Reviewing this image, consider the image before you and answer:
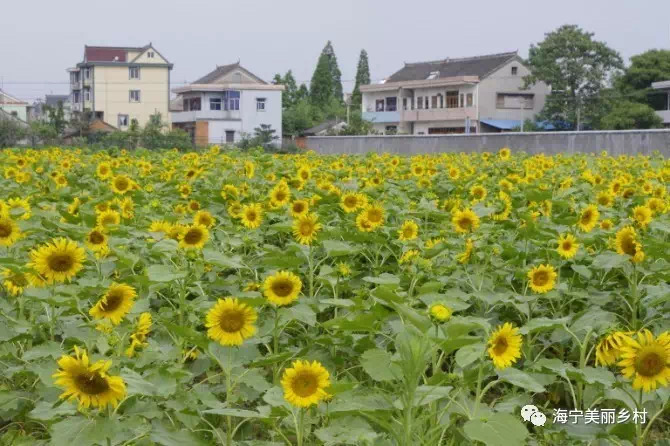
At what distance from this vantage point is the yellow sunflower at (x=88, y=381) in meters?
1.96

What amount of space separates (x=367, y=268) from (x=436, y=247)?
0.72 metres

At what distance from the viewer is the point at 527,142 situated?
1873 centimetres

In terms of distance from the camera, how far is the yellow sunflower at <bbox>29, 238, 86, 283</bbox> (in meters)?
2.77

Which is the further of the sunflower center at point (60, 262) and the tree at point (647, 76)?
the tree at point (647, 76)

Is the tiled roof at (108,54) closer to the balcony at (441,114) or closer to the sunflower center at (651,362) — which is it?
the balcony at (441,114)

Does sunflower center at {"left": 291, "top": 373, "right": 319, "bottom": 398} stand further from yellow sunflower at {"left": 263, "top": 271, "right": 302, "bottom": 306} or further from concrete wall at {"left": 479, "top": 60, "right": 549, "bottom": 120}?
concrete wall at {"left": 479, "top": 60, "right": 549, "bottom": 120}

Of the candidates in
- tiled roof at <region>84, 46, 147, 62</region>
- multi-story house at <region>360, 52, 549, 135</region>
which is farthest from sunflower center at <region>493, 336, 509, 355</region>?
tiled roof at <region>84, 46, 147, 62</region>

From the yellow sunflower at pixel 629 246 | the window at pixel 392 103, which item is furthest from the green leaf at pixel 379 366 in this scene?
the window at pixel 392 103

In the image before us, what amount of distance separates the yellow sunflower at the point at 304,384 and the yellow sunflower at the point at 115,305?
2.06ft

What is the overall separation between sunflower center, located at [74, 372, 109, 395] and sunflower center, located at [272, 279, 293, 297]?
0.81 m

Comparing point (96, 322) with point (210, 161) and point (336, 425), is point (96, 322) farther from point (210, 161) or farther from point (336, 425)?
point (210, 161)

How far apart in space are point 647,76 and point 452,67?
494 inches

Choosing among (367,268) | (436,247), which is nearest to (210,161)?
(367,268)

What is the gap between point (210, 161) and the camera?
9805 millimetres
